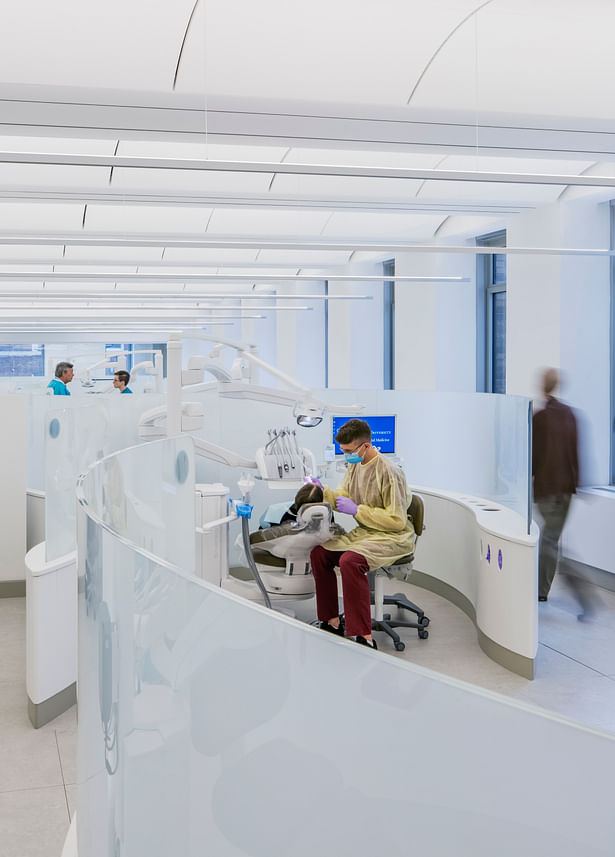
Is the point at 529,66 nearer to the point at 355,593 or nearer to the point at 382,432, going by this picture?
the point at 382,432

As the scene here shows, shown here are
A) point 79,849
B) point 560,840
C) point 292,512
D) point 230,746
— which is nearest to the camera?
point 560,840

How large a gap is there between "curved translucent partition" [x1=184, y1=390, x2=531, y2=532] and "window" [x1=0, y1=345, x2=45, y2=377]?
1792 cm

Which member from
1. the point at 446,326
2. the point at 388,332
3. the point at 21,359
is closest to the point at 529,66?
the point at 446,326

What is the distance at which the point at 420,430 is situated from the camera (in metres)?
6.25

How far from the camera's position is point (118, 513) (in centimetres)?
197

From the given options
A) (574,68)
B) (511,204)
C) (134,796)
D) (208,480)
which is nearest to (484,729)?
(134,796)

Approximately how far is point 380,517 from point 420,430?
72.0 inches

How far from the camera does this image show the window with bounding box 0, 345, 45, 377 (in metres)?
22.9

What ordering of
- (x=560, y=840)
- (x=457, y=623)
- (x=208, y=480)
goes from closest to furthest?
(x=560, y=840) < (x=457, y=623) < (x=208, y=480)

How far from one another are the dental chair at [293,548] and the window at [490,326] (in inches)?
167

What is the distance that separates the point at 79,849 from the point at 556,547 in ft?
13.3

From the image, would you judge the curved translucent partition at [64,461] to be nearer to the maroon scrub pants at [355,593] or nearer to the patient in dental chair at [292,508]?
the patient in dental chair at [292,508]

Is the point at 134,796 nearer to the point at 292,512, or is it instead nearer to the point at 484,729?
the point at 484,729

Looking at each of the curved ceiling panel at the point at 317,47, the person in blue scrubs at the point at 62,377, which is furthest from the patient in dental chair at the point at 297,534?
the person in blue scrubs at the point at 62,377
